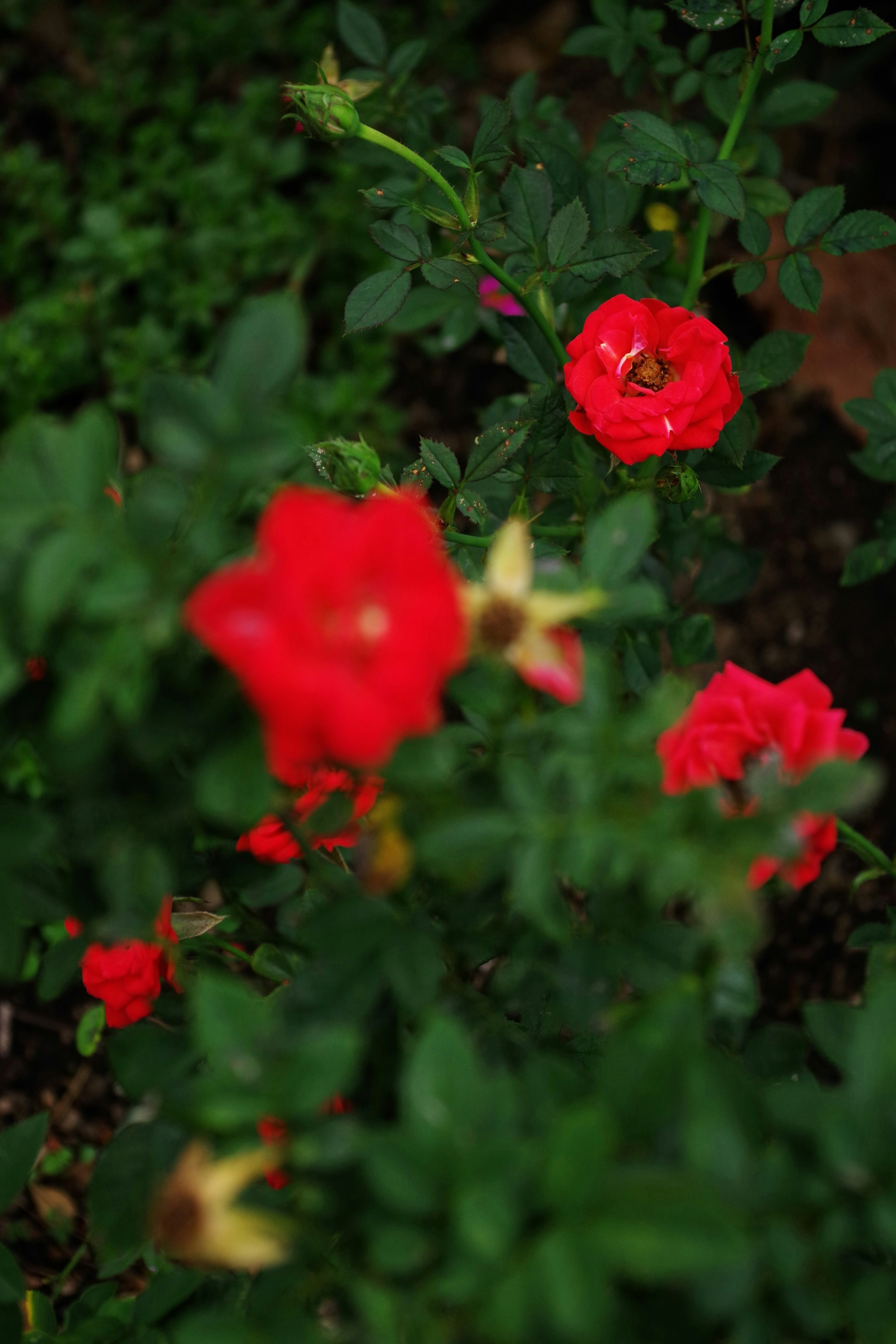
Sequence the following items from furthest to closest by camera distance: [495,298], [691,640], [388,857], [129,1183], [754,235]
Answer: [495,298], [691,640], [754,235], [129,1183], [388,857]

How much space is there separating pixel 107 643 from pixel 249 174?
5.80 ft

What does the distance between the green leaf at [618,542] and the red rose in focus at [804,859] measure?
0.17 metres

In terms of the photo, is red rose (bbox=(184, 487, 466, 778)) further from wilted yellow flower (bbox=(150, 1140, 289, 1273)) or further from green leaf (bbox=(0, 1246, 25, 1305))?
green leaf (bbox=(0, 1246, 25, 1305))

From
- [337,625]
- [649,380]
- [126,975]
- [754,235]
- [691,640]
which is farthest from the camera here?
[691,640]

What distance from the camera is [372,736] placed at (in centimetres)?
45

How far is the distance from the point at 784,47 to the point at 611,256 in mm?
224

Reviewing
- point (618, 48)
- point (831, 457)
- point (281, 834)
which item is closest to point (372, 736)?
point (281, 834)

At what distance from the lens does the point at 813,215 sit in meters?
1.03

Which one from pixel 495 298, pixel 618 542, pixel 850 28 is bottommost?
pixel 495 298

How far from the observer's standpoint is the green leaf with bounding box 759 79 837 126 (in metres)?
1.19

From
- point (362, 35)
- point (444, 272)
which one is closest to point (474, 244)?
point (444, 272)

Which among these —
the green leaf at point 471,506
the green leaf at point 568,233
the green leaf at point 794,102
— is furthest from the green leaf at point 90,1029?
the green leaf at point 794,102

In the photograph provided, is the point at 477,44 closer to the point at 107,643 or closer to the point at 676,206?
the point at 676,206

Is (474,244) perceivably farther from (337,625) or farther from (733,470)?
(337,625)
